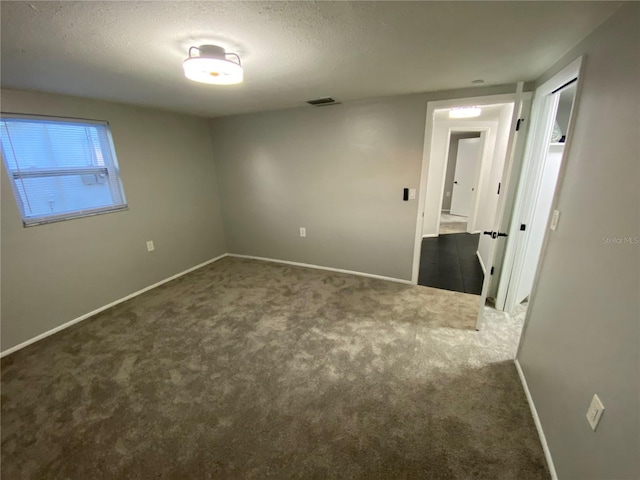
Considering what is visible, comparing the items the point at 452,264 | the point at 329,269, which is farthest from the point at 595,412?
the point at 452,264

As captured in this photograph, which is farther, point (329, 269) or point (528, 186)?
point (329, 269)

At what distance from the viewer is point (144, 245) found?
328 cm

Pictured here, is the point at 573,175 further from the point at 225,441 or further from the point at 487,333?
the point at 225,441

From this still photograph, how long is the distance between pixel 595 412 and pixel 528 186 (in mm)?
1822

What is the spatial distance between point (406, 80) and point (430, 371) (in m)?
2.36

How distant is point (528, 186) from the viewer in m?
2.29

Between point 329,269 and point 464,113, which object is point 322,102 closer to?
point 329,269

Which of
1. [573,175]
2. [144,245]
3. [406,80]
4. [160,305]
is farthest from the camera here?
[144,245]

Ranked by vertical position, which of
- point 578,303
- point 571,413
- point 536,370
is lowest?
point 536,370

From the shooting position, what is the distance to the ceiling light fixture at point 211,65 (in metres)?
1.43

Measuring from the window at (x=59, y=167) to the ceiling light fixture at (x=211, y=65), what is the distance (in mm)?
1938

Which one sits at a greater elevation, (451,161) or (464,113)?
(464,113)

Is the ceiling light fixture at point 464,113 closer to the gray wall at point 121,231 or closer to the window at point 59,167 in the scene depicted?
the gray wall at point 121,231

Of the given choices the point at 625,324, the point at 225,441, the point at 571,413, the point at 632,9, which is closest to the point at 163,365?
the point at 225,441
